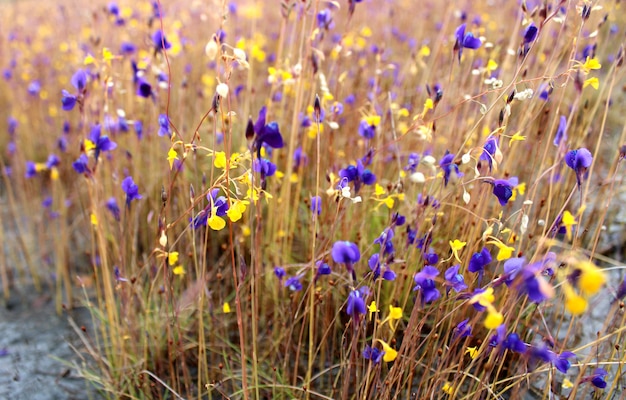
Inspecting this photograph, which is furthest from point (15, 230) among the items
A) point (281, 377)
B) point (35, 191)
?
point (281, 377)

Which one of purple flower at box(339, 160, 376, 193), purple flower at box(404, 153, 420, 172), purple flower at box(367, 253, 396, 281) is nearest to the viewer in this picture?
purple flower at box(367, 253, 396, 281)

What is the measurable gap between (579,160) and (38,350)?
83.3 inches

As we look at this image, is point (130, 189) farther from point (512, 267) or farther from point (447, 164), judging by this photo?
point (512, 267)

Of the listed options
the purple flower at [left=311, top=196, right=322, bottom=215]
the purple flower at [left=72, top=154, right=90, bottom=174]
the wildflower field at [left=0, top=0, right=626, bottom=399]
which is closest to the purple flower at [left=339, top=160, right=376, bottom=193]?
the wildflower field at [left=0, top=0, right=626, bottom=399]

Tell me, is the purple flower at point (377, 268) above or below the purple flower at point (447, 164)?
below

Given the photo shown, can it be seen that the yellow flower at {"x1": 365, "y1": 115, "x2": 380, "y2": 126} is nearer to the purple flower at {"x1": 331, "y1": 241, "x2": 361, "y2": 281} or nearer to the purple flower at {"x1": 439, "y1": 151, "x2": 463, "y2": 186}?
the purple flower at {"x1": 439, "y1": 151, "x2": 463, "y2": 186}

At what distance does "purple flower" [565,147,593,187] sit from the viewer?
1.13 meters

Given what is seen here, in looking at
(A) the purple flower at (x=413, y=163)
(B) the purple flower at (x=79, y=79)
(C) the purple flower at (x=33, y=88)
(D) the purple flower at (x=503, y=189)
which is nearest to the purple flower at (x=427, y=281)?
(D) the purple flower at (x=503, y=189)

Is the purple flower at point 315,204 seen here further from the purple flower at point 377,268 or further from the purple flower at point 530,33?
the purple flower at point 530,33

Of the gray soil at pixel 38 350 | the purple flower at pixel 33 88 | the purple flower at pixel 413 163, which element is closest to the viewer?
the purple flower at pixel 413 163

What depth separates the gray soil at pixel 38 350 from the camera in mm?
1806

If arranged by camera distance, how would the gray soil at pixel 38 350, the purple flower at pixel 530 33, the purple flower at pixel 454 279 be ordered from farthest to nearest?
the gray soil at pixel 38 350
the purple flower at pixel 530 33
the purple flower at pixel 454 279

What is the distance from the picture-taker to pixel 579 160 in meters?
1.14

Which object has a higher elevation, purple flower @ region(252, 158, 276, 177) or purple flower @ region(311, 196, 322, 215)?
purple flower @ region(252, 158, 276, 177)
